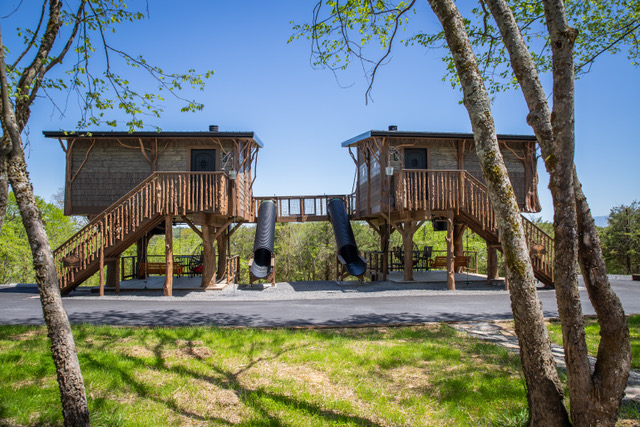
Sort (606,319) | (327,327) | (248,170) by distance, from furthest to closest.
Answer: (248,170), (327,327), (606,319)

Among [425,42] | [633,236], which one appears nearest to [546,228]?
[633,236]

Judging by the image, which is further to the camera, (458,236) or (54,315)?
(458,236)

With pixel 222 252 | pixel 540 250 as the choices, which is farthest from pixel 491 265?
pixel 222 252

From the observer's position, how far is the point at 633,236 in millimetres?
25078

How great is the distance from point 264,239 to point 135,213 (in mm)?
5045

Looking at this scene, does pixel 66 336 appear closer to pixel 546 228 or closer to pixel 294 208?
pixel 294 208

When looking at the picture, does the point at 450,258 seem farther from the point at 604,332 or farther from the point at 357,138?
the point at 604,332

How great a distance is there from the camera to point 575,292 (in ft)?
9.16

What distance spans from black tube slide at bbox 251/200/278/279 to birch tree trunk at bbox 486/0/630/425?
41.7ft

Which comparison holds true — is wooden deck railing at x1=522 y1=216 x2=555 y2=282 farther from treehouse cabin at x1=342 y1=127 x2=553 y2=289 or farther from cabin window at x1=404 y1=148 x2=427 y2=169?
cabin window at x1=404 y1=148 x2=427 y2=169

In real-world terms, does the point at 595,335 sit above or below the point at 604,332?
below

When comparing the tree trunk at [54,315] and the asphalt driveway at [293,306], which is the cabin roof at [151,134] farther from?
the tree trunk at [54,315]

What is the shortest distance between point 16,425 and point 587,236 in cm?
485

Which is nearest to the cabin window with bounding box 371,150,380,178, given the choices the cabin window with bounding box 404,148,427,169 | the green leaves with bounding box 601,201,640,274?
the cabin window with bounding box 404,148,427,169
